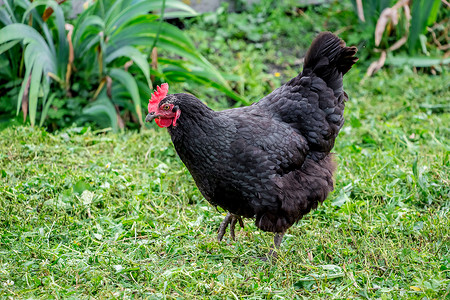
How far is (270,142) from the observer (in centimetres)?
312

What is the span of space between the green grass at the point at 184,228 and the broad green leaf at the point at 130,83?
294 millimetres

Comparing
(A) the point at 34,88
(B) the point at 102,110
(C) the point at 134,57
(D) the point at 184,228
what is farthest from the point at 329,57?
(A) the point at 34,88

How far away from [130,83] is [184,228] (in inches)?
72.5

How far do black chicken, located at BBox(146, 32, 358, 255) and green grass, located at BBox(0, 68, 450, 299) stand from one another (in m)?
0.31

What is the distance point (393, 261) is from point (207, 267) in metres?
1.15

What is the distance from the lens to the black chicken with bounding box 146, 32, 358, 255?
9.62 ft

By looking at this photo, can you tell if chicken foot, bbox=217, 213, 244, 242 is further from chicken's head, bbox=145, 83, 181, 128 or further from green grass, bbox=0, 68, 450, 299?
chicken's head, bbox=145, 83, 181, 128

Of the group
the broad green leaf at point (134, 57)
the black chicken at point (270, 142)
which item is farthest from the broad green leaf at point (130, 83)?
the black chicken at point (270, 142)

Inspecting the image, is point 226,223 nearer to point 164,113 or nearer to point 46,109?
point 164,113

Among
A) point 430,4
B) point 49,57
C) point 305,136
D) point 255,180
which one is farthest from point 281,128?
point 430,4

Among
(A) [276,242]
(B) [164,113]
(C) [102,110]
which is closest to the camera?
(B) [164,113]

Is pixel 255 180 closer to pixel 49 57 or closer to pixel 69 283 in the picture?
pixel 69 283

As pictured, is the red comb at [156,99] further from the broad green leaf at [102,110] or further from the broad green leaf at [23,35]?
the broad green leaf at [23,35]

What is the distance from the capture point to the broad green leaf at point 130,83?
15.0 feet
